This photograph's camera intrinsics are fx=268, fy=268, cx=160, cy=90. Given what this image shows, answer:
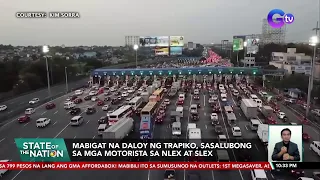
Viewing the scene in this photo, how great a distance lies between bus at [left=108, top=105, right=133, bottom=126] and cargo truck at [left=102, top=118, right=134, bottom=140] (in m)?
1.12

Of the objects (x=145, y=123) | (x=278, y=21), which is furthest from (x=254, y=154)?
(x=278, y=21)

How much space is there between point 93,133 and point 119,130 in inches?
111

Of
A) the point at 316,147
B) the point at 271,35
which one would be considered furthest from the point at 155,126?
the point at 271,35

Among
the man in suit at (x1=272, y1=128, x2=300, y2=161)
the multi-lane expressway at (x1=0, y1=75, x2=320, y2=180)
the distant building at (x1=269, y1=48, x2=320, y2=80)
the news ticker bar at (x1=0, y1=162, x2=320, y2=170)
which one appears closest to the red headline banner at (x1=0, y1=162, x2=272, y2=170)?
the news ticker bar at (x1=0, y1=162, x2=320, y2=170)

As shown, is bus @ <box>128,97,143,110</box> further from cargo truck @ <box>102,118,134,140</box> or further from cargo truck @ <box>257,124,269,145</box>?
cargo truck @ <box>257,124,269,145</box>

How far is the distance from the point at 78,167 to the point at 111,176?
124 centimetres

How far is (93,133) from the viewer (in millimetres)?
14367

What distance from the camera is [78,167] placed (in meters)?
9.64

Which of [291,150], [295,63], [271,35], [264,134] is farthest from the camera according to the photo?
[271,35]

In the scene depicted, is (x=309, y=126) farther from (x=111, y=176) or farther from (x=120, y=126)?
(x=111, y=176)

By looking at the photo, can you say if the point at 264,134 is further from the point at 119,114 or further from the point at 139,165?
the point at 119,114

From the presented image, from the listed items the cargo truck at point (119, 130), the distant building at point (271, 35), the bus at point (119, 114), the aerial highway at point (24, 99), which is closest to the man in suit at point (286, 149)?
the cargo truck at point (119, 130)

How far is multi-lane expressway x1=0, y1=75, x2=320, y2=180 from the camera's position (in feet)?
31.4

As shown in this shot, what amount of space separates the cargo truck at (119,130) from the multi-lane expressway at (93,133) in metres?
1.51
